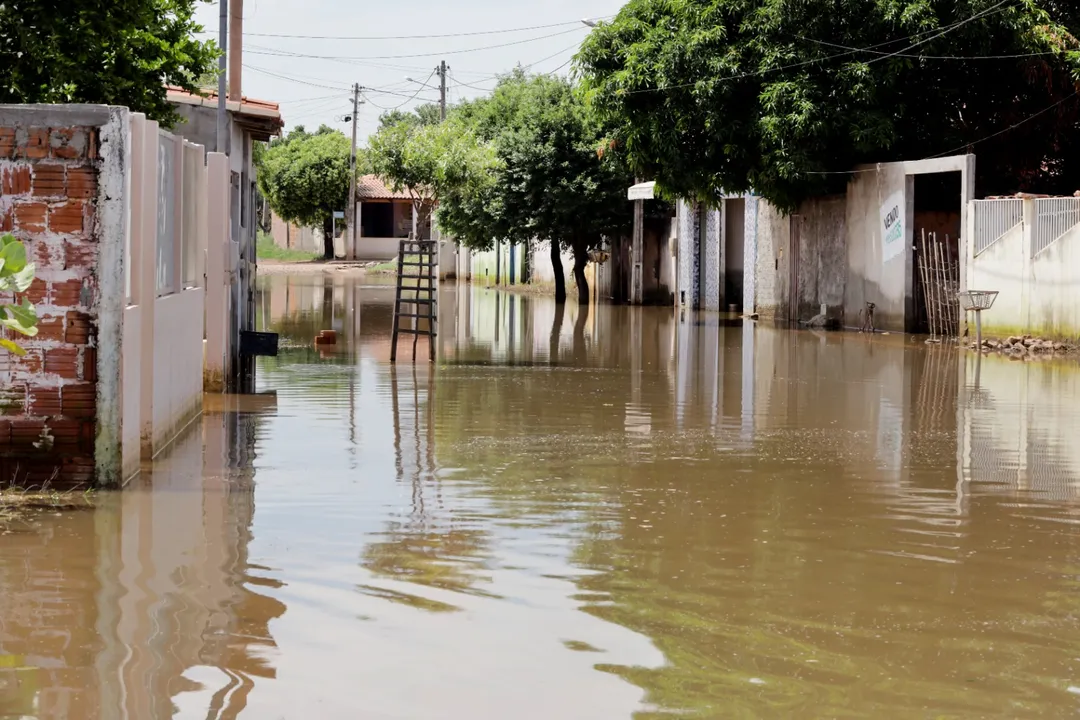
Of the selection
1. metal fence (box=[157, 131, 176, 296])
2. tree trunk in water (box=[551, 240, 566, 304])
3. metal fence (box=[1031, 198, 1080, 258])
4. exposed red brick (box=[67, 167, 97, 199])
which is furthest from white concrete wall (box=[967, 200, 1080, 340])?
tree trunk in water (box=[551, 240, 566, 304])

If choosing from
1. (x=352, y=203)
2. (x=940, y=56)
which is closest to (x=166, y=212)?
(x=940, y=56)

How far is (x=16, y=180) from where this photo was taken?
9047mm

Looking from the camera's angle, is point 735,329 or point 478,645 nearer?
point 478,645

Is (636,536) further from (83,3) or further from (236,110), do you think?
(236,110)

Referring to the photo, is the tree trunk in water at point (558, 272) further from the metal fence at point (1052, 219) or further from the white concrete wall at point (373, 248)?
the white concrete wall at point (373, 248)

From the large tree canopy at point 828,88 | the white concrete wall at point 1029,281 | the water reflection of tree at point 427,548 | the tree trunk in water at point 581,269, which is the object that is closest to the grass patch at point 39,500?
the water reflection of tree at point 427,548

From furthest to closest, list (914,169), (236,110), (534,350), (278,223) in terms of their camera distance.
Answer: (278,223) < (914,169) < (534,350) < (236,110)

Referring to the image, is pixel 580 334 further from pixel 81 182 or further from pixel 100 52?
pixel 81 182

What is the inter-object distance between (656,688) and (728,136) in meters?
23.1

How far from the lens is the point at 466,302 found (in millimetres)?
40375

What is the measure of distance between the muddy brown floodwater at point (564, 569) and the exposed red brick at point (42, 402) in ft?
2.69

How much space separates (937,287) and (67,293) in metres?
19.1

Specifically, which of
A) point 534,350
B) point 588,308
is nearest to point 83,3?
point 534,350

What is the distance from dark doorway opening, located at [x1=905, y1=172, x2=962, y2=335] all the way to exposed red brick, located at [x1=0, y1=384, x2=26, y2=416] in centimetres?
1898
